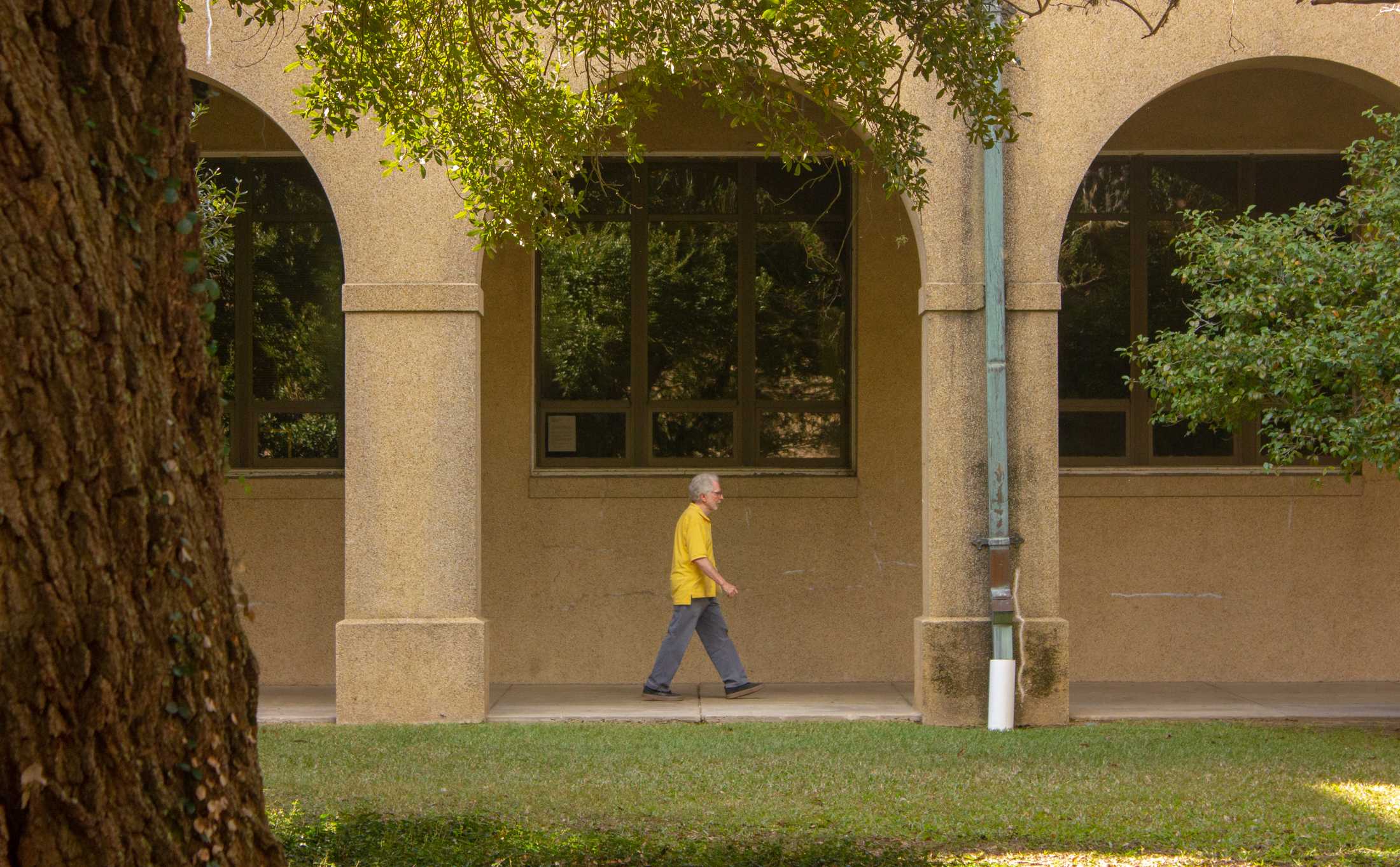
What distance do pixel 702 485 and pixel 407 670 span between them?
2.47 metres

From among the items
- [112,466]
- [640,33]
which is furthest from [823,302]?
[112,466]

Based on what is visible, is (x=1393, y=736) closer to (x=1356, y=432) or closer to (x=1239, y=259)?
(x=1356, y=432)

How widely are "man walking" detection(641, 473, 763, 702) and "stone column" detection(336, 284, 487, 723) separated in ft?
4.99

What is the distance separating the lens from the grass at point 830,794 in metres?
5.73

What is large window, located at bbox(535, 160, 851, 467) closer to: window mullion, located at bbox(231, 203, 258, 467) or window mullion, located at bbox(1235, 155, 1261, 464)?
window mullion, located at bbox(231, 203, 258, 467)

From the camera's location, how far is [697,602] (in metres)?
10.1

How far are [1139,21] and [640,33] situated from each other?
14.3ft

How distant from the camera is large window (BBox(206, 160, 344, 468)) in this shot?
11.4 m

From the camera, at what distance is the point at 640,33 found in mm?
6715

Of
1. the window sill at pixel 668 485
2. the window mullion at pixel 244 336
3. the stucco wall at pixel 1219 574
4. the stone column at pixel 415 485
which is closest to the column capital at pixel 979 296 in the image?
the window sill at pixel 668 485

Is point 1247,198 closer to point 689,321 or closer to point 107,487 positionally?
point 689,321

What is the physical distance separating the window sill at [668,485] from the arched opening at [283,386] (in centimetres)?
177

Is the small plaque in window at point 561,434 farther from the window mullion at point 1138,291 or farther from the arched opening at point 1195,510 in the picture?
the window mullion at point 1138,291

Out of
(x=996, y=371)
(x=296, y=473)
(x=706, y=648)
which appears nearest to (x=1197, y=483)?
(x=996, y=371)
